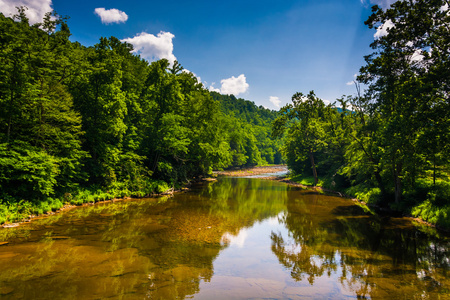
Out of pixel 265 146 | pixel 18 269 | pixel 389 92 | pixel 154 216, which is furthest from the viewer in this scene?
pixel 265 146

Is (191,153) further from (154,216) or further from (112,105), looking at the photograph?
(154,216)

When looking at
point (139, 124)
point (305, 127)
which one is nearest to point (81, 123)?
point (139, 124)

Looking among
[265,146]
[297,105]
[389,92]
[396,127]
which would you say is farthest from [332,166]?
[265,146]

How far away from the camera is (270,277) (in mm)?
8883

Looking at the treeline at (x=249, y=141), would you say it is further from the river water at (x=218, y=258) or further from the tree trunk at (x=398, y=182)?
the river water at (x=218, y=258)

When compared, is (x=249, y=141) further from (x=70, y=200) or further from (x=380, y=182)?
(x=70, y=200)

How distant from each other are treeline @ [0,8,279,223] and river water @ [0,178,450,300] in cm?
284

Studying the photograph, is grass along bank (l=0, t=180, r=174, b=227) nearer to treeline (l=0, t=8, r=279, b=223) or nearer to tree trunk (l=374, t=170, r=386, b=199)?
treeline (l=0, t=8, r=279, b=223)

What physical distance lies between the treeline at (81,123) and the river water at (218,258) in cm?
284

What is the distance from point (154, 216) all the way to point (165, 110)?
654 inches

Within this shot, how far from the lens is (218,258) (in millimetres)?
10453

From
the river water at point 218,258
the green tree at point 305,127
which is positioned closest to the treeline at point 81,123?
the river water at point 218,258

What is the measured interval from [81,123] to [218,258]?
19.2 m

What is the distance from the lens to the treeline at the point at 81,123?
1471cm
